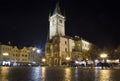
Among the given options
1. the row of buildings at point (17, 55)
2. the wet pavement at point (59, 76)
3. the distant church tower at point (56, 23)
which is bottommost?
the wet pavement at point (59, 76)

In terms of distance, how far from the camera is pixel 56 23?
142m

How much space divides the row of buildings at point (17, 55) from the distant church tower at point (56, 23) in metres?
18.7

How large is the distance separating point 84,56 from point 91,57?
5738 mm

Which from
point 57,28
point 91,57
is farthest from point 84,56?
point 57,28

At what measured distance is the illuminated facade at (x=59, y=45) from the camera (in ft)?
424

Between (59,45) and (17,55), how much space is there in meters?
30.9

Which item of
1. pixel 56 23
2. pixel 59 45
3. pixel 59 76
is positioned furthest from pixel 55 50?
pixel 59 76

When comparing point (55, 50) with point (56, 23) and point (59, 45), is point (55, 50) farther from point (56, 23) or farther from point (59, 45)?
point (56, 23)

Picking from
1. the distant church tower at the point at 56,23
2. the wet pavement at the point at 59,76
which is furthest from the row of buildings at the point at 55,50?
the wet pavement at the point at 59,76

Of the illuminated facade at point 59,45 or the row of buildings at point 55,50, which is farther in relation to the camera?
the row of buildings at point 55,50

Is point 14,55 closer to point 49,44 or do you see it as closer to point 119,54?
point 49,44

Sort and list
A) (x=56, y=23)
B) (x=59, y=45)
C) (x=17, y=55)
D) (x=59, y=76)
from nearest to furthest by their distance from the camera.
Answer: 1. (x=59, y=76)
2. (x=59, y=45)
3. (x=56, y=23)
4. (x=17, y=55)

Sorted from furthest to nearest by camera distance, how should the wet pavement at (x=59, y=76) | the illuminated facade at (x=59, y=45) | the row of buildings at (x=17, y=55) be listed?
the row of buildings at (x=17, y=55), the illuminated facade at (x=59, y=45), the wet pavement at (x=59, y=76)

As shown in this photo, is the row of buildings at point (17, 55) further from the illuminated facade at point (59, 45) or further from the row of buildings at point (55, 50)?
the illuminated facade at point (59, 45)
